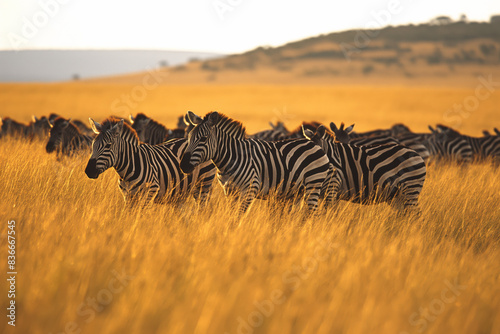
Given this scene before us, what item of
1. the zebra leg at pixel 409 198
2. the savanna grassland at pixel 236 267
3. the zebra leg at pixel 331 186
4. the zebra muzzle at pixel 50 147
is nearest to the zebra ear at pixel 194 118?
the savanna grassland at pixel 236 267

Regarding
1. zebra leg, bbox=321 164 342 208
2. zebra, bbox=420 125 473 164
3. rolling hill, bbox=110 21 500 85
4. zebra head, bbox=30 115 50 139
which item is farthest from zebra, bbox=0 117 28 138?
rolling hill, bbox=110 21 500 85

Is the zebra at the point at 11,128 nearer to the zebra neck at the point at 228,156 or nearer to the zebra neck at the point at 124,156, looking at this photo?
the zebra neck at the point at 124,156

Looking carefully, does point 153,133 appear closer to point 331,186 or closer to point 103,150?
point 103,150

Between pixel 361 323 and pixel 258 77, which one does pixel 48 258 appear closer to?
pixel 361 323

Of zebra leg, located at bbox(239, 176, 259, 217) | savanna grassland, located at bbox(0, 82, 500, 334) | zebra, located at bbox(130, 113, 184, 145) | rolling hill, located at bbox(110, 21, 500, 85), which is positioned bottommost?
savanna grassland, located at bbox(0, 82, 500, 334)

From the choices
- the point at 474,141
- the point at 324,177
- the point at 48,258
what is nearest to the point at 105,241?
the point at 48,258

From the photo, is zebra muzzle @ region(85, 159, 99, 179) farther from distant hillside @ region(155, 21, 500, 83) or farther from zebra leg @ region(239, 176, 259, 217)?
distant hillside @ region(155, 21, 500, 83)

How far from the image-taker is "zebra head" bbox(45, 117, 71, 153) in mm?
10264

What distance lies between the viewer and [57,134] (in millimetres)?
10492

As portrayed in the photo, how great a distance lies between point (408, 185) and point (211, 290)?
14.5 feet

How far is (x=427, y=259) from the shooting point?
5.62 metres

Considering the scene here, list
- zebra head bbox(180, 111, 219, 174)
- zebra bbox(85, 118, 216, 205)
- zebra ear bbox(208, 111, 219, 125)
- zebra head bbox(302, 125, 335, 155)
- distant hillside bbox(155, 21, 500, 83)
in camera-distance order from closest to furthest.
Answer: zebra bbox(85, 118, 216, 205), zebra head bbox(180, 111, 219, 174), zebra ear bbox(208, 111, 219, 125), zebra head bbox(302, 125, 335, 155), distant hillside bbox(155, 21, 500, 83)

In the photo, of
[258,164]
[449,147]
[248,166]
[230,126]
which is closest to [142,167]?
[230,126]

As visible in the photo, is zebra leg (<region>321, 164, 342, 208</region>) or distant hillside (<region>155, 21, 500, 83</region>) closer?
zebra leg (<region>321, 164, 342, 208</region>)
